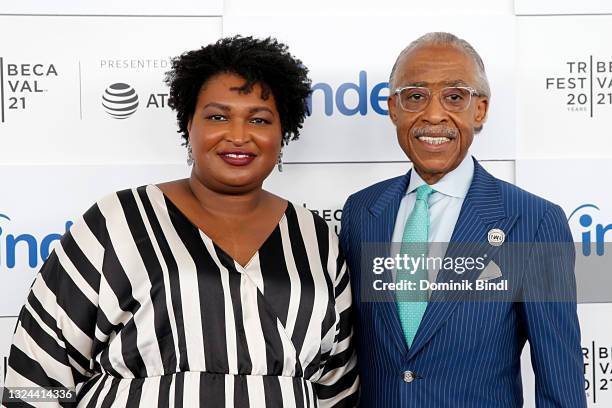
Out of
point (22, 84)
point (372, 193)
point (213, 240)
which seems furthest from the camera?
point (22, 84)

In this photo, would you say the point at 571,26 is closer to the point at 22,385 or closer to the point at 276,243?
the point at 276,243

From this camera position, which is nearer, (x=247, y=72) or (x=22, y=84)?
(x=247, y=72)

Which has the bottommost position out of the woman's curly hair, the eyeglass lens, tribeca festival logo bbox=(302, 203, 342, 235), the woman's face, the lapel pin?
the lapel pin

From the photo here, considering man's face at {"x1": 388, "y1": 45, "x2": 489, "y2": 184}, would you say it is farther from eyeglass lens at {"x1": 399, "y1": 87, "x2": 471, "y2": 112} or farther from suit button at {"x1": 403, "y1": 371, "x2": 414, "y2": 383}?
suit button at {"x1": 403, "y1": 371, "x2": 414, "y2": 383}

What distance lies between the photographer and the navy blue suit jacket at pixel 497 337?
163cm

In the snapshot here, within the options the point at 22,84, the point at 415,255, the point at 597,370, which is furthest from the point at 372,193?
the point at 22,84

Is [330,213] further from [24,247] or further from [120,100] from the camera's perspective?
[24,247]

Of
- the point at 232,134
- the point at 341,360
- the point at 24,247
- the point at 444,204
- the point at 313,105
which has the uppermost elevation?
the point at 313,105

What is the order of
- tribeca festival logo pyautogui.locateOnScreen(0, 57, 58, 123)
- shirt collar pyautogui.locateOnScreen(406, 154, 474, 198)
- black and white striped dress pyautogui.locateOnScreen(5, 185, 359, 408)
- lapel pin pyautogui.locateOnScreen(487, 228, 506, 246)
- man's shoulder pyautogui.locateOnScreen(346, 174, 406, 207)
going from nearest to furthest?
1. black and white striped dress pyautogui.locateOnScreen(5, 185, 359, 408)
2. lapel pin pyautogui.locateOnScreen(487, 228, 506, 246)
3. shirt collar pyautogui.locateOnScreen(406, 154, 474, 198)
4. man's shoulder pyautogui.locateOnScreen(346, 174, 406, 207)
5. tribeca festival logo pyautogui.locateOnScreen(0, 57, 58, 123)

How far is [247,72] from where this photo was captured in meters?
1.70

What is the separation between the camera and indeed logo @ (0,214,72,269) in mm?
2285

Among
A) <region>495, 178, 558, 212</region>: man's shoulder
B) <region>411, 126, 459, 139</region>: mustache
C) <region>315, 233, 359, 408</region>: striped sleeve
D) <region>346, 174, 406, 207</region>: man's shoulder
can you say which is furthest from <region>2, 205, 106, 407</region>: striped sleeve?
<region>495, 178, 558, 212</region>: man's shoulder

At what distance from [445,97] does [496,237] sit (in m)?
0.35

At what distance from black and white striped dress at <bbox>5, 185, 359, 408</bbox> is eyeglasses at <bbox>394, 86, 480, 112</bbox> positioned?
491mm
